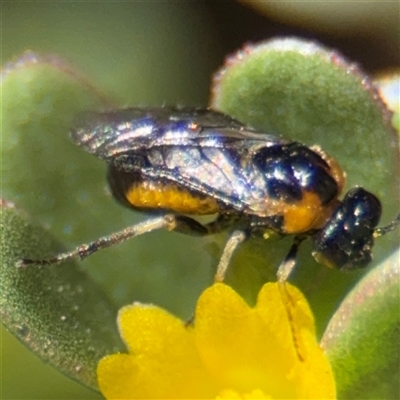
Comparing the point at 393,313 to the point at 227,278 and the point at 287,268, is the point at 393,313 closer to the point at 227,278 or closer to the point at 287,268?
the point at 287,268

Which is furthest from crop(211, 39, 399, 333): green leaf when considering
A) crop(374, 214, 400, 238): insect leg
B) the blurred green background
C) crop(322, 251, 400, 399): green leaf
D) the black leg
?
the blurred green background

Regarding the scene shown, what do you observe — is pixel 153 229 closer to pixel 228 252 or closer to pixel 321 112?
pixel 228 252

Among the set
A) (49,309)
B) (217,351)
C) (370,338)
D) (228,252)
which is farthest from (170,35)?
(370,338)

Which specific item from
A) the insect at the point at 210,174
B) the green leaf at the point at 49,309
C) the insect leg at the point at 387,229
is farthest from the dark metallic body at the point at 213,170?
the green leaf at the point at 49,309

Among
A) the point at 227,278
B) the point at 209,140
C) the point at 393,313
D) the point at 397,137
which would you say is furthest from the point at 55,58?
the point at 393,313

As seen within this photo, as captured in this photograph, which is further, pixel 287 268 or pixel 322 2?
pixel 322 2
